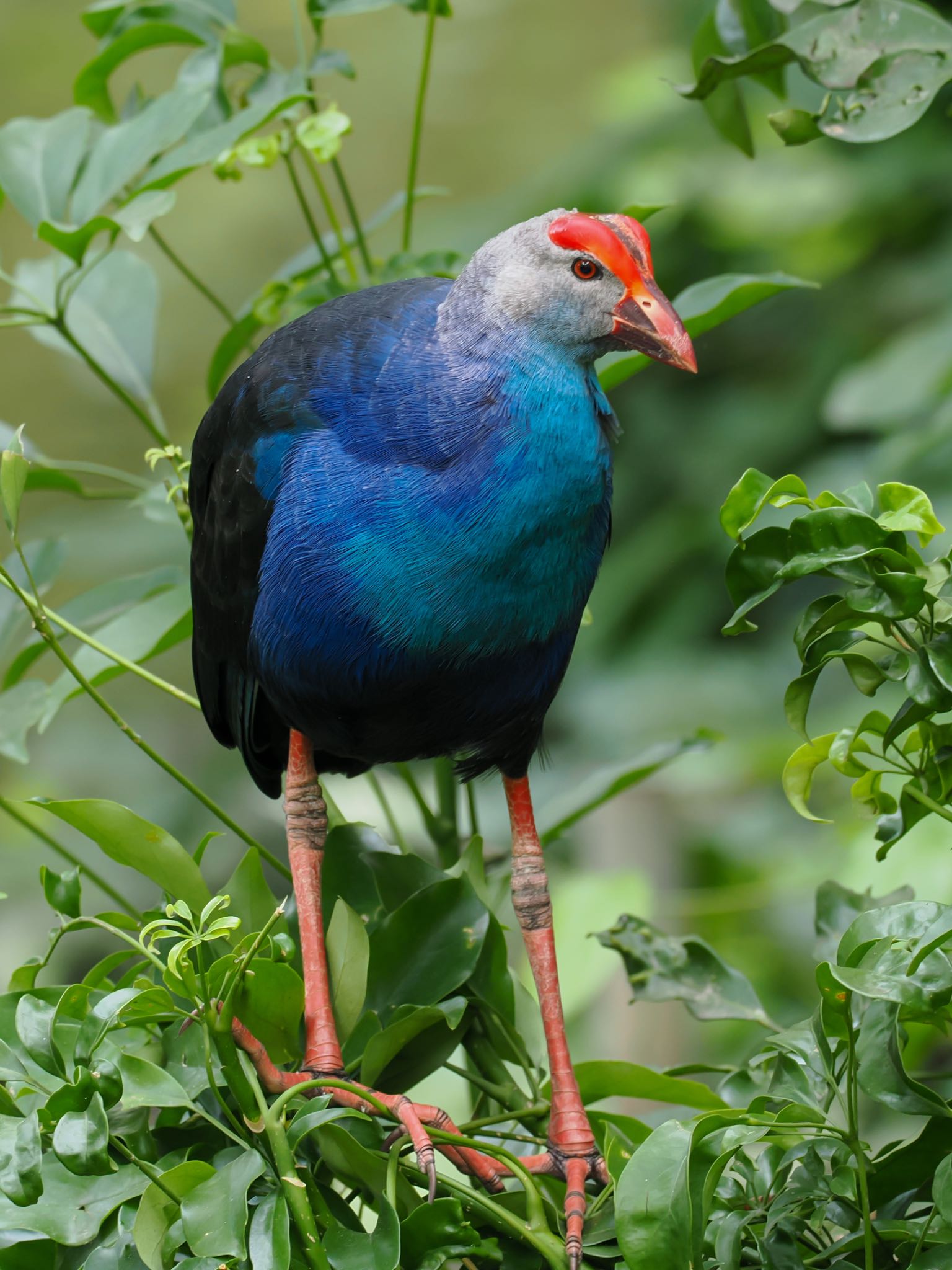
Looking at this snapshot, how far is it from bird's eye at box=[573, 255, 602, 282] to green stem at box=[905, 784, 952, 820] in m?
0.49

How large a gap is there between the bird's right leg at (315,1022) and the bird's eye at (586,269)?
527 millimetres

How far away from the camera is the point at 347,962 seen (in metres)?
1.15

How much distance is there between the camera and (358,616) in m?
1.20

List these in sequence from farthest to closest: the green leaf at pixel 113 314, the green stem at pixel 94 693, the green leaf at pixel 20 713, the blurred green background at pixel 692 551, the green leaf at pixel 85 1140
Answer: the blurred green background at pixel 692 551 < the green leaf at pixel 113 314 < the green leaf at pixel 20 713 < the green stem at pixel 94 693 < the green leaf at pixel 85 1140

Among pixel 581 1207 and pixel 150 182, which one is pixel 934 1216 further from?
pixel 150 182

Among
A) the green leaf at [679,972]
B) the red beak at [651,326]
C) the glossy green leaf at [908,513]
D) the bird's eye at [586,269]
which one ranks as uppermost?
the bird's eye at [586,269]

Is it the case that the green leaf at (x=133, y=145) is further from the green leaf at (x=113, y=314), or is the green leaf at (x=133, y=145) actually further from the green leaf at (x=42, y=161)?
the green leaf at (x=113, y=314)

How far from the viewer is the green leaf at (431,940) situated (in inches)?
46.1

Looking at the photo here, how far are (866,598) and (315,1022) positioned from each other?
0.61 metres

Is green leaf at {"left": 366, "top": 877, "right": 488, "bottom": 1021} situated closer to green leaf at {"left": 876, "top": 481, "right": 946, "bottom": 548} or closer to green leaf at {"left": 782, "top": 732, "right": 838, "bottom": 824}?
green leaf at {"left": 782, "top": 732, "right": 838, "bottom": 824}

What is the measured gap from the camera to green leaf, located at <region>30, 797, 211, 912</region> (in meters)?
1.07

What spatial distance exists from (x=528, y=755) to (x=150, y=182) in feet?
2.04

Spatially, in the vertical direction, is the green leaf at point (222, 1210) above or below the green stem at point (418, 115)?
below

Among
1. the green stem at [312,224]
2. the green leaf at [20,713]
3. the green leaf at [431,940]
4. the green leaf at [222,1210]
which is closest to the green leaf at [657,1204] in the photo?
the green leaf at [222,1210]
